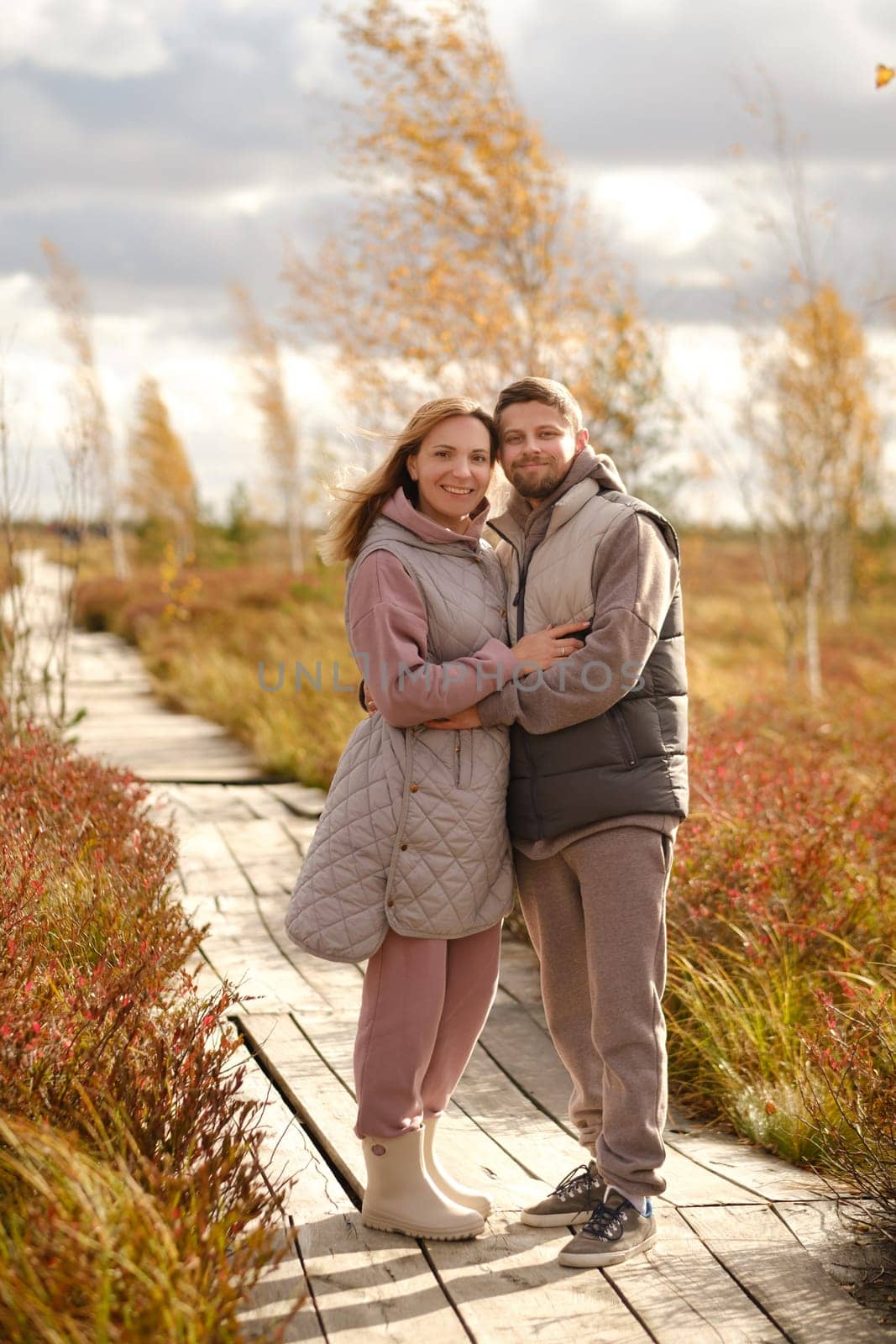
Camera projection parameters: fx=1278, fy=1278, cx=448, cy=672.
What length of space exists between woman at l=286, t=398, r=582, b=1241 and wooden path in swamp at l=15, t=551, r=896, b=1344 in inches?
7.1

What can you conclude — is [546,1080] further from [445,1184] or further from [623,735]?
[623,735]

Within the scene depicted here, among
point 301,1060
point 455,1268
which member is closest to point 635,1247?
point 455,1268

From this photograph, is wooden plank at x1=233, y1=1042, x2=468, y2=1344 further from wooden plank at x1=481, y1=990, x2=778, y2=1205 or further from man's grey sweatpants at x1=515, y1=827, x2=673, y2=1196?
wooden plank at x1=481, y1=990, x2=778, y2=1205

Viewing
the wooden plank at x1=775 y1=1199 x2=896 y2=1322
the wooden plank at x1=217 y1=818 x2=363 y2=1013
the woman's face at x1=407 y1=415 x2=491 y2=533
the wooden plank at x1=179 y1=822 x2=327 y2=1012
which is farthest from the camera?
the wooden plank at x1=217 y1=818 x2=363 y2=1013

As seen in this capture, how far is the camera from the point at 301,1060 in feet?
12.9

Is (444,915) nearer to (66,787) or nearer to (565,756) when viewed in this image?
(565,756)

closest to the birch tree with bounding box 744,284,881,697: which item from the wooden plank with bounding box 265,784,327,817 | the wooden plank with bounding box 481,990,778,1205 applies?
the wooden plank with bounding box 265,784,327,817

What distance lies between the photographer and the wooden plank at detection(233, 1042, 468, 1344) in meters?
2.52

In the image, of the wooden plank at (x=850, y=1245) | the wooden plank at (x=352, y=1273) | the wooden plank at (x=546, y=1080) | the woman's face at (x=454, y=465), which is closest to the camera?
the wooden plank at (x=352, y=1273)

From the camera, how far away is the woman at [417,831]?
286 cm

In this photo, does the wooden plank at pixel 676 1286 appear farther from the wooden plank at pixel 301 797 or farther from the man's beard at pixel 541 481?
the wooden plank at pixel 301 797

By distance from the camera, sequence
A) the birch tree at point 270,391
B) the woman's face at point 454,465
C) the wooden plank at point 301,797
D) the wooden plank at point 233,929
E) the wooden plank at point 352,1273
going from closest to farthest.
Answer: the wooden plank at point 352,1273 → the woman's face at point 454,465 → the wooden plank at point 233,929 → the wooden plank at point 301,797 → the birch tree at point 270,391

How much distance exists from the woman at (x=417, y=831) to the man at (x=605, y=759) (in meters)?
0.09

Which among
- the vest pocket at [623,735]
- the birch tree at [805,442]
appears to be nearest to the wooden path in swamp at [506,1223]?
the vest pocket at [623,735]
